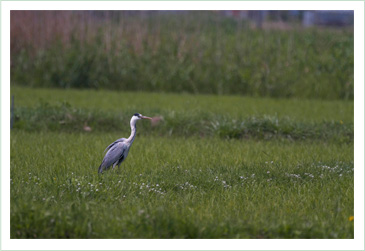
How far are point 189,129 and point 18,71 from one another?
6463 millimetres

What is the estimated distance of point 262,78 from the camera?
13.4m

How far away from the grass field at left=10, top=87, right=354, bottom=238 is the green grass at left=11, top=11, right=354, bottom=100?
2.24m

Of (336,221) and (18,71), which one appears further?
(18,71)

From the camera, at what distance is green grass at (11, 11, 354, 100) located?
13.5 metres

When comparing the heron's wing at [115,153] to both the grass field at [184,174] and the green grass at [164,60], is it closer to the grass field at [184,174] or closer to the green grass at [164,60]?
the grass field at [184,174]

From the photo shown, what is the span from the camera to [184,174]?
6070mm

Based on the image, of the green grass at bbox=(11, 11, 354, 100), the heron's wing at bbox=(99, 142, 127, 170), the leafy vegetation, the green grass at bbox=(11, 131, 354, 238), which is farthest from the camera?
the green grass at bbox=(11, 11, 354, 100)

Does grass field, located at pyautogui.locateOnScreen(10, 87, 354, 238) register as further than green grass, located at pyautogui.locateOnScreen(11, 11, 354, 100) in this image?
No

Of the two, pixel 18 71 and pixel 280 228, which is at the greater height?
pixel 18 71

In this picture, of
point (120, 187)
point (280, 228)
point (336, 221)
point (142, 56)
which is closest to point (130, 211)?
point (120, 187)

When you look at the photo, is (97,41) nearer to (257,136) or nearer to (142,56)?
(142,56)

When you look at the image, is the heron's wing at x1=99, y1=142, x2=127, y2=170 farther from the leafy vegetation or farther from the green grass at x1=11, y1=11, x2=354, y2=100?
the green grass at x1=11, y1=11, x2=354, y2=100

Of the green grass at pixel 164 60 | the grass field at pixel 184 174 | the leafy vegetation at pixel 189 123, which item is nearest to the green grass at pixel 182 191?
the grass field at pixel 184 174

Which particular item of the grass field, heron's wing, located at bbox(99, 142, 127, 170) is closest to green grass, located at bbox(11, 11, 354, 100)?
the grass field
